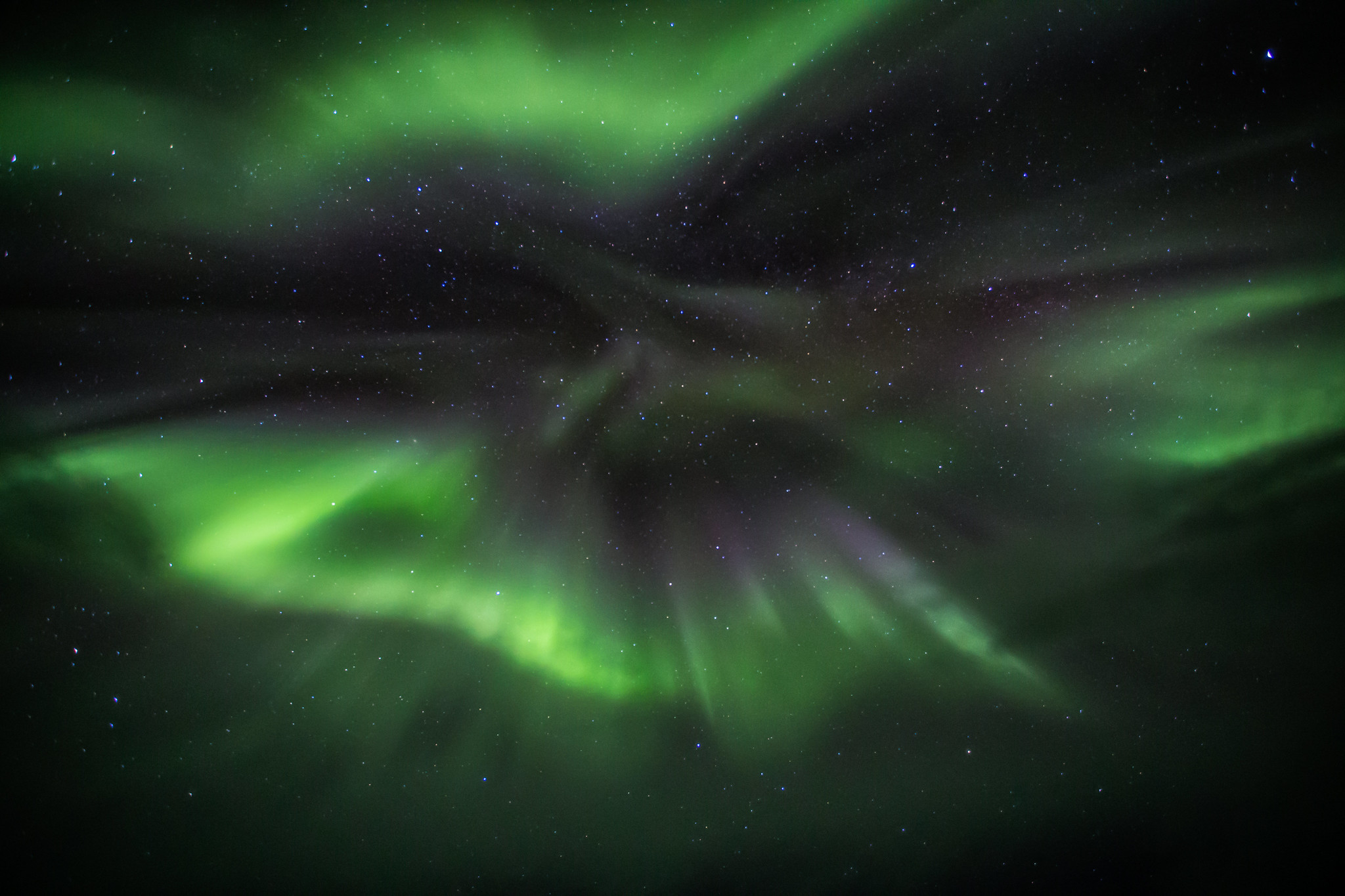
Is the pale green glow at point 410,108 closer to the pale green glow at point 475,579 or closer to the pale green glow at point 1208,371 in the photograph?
the pale green glow at point 475,579

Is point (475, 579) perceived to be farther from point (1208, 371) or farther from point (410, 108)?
point (1208, 371)

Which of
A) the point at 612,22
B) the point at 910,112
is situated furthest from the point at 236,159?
the point at 910,112

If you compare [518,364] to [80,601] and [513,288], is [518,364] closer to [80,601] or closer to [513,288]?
[513,288]

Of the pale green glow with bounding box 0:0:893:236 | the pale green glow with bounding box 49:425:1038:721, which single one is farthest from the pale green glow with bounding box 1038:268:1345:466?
the pale green glow with bounding box 0:0:893:236

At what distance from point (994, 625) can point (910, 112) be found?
2.78ft

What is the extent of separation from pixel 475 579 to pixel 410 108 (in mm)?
707

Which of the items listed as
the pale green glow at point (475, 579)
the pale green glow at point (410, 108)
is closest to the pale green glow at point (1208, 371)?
the pale green glow at point (475, 579)

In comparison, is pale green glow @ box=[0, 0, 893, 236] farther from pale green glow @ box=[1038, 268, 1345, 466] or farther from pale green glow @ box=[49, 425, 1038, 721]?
pale green glow @ box=[1038, 268, 1345, 466]

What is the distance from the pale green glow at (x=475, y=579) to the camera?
922 mm

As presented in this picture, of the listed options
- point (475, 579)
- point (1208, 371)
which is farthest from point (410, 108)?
point (1208, 371)

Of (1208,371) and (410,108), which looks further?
(1208,371)

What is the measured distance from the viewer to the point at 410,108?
0.85 m

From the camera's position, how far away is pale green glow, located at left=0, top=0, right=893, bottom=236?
81cm

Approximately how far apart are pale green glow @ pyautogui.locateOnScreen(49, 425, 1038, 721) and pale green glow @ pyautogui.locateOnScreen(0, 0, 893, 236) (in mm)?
351
